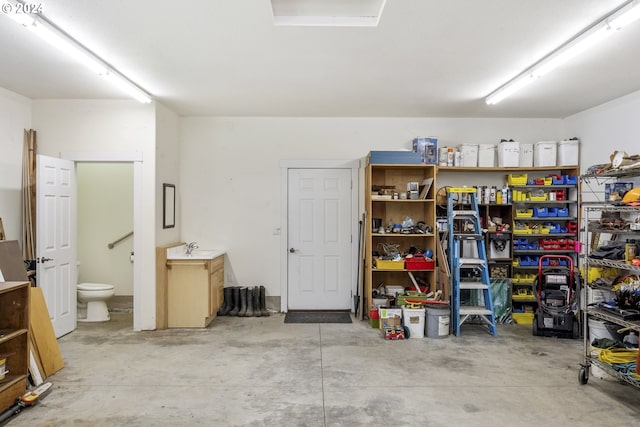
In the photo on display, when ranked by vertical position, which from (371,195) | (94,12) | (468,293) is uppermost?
(94,12)

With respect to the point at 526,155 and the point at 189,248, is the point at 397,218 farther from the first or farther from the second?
the point at 189,248

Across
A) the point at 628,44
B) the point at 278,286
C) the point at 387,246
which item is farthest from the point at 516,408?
the point at 278,286

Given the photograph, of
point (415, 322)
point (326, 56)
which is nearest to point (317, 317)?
point (415, 322)

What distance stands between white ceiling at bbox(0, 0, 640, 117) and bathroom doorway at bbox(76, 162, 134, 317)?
1.44 m

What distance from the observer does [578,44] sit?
3023 millimetres

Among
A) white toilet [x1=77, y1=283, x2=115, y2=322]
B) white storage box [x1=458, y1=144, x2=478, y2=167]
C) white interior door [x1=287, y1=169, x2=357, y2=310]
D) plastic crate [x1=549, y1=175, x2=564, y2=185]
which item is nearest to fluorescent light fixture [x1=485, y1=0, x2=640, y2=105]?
white storage box [x1=458, y1=144, x2=478, y2=167]

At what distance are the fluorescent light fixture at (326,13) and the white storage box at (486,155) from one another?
3191 millimetres

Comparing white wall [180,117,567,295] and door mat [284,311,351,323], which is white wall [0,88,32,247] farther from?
door mat [284,311,351,323]

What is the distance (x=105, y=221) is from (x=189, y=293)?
83.3 inches

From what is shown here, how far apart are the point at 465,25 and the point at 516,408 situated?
2.96m

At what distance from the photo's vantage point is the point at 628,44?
3.18 meters

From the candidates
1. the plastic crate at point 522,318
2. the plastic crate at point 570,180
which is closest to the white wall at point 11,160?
the plastic crate at point 522,318

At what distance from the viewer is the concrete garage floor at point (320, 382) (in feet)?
9.24

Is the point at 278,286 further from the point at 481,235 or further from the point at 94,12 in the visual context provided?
the point at 94,12
